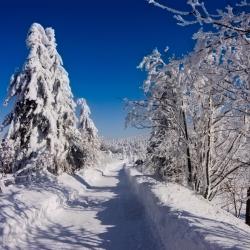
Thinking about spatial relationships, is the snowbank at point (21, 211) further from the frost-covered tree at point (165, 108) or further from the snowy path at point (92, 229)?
the frost-covered tree at point (165, 108)

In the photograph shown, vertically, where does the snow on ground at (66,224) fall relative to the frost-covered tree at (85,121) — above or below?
below

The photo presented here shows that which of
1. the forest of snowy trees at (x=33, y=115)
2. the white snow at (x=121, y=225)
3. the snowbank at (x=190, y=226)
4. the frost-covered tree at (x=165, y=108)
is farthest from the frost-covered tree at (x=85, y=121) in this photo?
the snowbank at (x=190, y=226)

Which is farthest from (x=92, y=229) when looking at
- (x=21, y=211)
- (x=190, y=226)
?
(x=190, y=226)

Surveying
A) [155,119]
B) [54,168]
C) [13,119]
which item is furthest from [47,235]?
[54,168]

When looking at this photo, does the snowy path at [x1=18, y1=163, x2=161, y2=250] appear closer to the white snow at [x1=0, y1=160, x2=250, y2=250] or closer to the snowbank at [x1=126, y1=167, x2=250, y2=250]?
the white snow at [x1=0, y1=160, x2=250, y2=250]

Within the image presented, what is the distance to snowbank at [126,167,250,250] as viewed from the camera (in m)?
7.47

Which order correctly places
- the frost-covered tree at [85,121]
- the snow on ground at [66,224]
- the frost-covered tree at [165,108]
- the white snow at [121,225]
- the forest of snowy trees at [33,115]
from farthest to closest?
1. the frost-covered tree at [85,121]
2. the forest of snowy trees at [33,115]
3. the frost-covered tree at [165,108]
4. the snow on ground at [66,224]
5. the white snow at [121,225]

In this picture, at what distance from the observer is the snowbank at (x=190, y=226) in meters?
7.47

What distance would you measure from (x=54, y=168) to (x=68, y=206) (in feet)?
38.3

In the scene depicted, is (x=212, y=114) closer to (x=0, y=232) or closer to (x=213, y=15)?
(x=0, y=232)

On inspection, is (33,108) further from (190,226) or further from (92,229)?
(190,226)

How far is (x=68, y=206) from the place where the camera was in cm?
1694

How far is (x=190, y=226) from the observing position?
866cm

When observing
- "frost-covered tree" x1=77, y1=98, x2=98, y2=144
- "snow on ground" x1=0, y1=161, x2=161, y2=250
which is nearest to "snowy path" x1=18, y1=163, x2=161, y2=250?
"snow on ground" x1=0, y1=161, x2=161, y2=250
